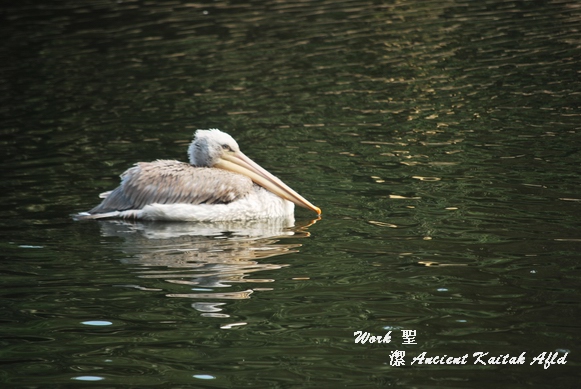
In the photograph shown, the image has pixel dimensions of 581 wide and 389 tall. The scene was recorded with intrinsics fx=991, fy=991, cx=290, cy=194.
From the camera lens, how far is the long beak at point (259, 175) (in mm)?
8445

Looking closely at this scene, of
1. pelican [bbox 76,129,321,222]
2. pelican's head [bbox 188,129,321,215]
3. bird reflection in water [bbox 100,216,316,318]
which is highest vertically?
pelican's head [bbox 188,129,321,215]

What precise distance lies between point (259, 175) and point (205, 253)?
1.58 meters

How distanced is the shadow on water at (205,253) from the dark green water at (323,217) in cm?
3

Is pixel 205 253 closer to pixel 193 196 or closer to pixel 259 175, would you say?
pixel 193 196

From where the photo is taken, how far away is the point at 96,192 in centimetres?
935

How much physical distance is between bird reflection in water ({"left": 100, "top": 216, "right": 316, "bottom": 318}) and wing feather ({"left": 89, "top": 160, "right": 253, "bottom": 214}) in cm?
19

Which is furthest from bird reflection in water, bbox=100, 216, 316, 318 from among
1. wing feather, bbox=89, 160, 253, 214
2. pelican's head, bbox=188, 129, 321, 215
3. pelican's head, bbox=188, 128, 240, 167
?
pelican's head, bbox=188, 128, 240, 167

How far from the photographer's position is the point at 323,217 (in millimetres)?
8203

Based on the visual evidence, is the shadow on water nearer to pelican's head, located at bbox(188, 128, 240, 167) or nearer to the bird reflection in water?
the bird reflection in water

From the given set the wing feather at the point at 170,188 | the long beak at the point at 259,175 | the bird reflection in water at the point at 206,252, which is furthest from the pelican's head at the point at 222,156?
the bird reflection in water at the point at 206,252

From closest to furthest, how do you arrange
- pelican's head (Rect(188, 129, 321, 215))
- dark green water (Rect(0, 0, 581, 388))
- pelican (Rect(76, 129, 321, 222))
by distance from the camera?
1. dark green water (Rect(0, 0, 581, 388))
2. pelican (Rect(76, 129, 321, 222))
3. pelican's head (Rect(188, 129, 321, 215))

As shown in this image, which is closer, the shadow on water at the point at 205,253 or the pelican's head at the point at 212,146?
the shadow on water at the point at 205,253

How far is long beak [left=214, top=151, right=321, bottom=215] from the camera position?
332 inches

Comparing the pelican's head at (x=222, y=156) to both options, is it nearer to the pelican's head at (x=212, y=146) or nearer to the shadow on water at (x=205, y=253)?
the pelican's head at (x=212, y=146)
